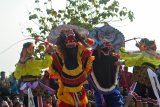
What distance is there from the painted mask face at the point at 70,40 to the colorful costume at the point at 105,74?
576mm

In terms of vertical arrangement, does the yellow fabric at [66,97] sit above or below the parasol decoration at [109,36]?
below

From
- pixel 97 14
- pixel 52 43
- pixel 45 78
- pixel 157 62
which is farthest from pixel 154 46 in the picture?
pixel 97 14

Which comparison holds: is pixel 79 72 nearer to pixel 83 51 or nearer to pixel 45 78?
pixel 83 51

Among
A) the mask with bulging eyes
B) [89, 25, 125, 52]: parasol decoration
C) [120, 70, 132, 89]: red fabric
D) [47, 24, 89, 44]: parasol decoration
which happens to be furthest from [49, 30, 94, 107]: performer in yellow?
[120, 70, 132, 89]: red fabric

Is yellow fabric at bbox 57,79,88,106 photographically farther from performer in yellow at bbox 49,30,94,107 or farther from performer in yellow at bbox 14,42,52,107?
performer in yellow at bbox 14,42,52,107

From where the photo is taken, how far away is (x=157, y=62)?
10.0m

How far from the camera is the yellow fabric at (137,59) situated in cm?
985

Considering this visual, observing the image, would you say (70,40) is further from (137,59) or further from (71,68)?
(137,59)

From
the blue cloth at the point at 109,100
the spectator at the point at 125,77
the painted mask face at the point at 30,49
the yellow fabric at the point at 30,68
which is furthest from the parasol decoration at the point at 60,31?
the spectator at the point at 125,77

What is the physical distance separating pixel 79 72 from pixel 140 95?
63.4 inches

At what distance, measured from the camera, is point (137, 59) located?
32.4 feet

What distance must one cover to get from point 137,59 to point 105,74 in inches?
28.1

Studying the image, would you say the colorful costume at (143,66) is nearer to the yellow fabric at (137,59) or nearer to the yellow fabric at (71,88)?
the yellow fabric at (137,59)

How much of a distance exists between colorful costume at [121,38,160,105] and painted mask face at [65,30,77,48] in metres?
1.07
